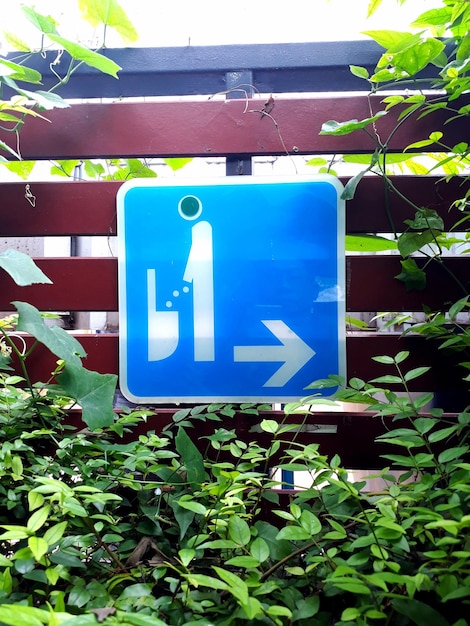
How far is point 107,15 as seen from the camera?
1.11 metres

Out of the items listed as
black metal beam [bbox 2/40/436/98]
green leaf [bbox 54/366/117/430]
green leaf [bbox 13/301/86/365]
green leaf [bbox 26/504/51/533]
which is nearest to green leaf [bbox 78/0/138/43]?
black metal beam [bbox 2/40/436/98]

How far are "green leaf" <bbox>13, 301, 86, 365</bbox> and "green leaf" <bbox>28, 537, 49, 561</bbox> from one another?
388mm

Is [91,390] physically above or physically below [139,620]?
above

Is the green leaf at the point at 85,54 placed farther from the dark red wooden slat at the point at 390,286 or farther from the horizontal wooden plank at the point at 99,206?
the dark red wooden slat at the point at 390,286

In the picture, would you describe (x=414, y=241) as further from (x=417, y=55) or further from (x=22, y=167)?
(x=22, y=167)

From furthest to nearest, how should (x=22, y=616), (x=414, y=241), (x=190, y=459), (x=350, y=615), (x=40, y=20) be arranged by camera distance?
1. (x=414, y=241)
2. (x=40, y=20)
3. (x=190, y=459)
4. (x=350, y=615)
5. (x=22, y=616)

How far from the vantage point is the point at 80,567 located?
0.74 metres

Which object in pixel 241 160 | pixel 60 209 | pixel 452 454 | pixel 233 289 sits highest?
pixel 241 160

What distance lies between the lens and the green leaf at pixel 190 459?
903mm

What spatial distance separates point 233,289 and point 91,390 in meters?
0.43

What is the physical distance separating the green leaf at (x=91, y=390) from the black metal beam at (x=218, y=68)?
81cm

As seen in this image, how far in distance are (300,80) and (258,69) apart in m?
0.12

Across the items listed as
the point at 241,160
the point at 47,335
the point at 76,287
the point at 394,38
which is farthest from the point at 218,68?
the point at 47,335

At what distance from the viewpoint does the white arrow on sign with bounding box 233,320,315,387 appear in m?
1.19
